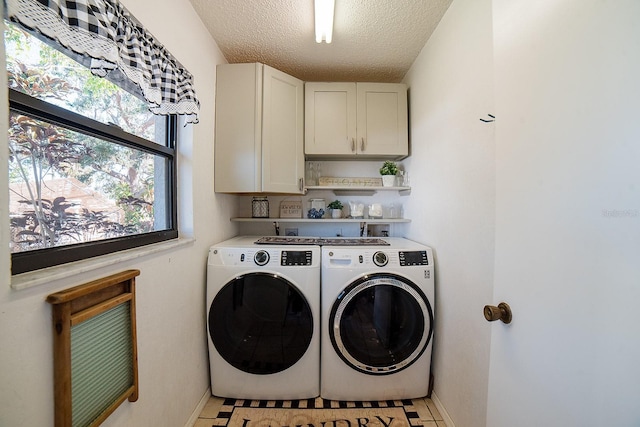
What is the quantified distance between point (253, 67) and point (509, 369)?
7.33 ft

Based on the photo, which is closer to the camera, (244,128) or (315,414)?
(315,414)

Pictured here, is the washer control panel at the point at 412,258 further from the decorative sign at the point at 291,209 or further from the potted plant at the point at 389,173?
the decorative sign at the point at 291,209

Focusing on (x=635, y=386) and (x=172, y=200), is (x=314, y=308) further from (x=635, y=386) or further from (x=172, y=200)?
(x=635, y=386)

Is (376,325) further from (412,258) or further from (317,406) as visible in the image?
(317,406)

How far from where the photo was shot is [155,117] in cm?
134

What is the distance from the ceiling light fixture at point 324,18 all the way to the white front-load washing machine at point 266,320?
150 cm

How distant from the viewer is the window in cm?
69

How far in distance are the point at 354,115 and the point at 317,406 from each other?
228cm

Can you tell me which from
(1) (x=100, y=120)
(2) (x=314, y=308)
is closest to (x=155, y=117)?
(1) (x=100, y=120)

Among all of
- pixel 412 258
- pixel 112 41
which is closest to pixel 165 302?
pixel 112 41

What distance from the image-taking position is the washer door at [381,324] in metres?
1.54

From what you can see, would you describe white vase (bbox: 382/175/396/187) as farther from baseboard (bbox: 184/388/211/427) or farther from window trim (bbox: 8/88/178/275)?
baseboard (bbox: 184/388/211/427)

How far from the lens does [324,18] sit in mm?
1414

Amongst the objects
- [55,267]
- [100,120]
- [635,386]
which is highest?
[100,120]
